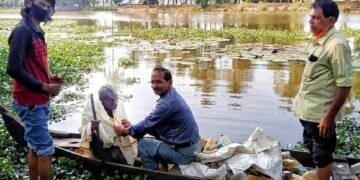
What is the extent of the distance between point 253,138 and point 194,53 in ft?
45.1

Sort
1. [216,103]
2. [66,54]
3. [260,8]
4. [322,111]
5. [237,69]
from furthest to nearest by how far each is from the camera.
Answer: [260,8] < [66,54] < [237,69] < [216,103] < [322,111]

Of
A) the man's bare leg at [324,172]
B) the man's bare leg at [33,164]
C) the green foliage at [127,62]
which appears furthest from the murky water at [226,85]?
the man's bare leg at [33,164]

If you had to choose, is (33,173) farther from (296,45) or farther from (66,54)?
(296,45)

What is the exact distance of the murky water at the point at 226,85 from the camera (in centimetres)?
864

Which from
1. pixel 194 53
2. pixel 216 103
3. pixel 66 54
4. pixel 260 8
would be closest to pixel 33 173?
pixel 216 103

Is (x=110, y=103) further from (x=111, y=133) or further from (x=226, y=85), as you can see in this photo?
(x=226, y=85)

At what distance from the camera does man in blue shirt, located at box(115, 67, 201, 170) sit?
4832 mm

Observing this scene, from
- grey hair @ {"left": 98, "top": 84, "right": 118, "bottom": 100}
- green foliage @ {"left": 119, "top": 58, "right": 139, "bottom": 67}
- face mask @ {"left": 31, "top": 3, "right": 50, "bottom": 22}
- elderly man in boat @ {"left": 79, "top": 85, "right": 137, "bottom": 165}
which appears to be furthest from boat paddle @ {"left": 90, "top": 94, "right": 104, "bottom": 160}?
green foliage @ {"left": 119, "top": 58, "right": 139, "bottom": 67}

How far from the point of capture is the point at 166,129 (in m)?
5.00

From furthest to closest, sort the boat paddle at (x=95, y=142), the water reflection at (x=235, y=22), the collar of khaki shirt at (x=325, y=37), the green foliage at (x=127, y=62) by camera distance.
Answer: the water reflection at (x=235, y=22) → the green foliage at (x=127, y=62) → the boat paddle at (x=95, y=142) → the collar of khaki shirt at (x=325, y=37)

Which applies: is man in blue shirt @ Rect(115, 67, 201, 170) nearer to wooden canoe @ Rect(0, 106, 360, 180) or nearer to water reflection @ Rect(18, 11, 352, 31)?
wooden canoe @ Rect(0, 106, 360, 180)

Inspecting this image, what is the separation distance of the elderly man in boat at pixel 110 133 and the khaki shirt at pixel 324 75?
2.21 m

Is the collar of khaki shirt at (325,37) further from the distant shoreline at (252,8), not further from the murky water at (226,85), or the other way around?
the distant shoreline at (252,8)

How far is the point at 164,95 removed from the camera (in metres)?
4.91
